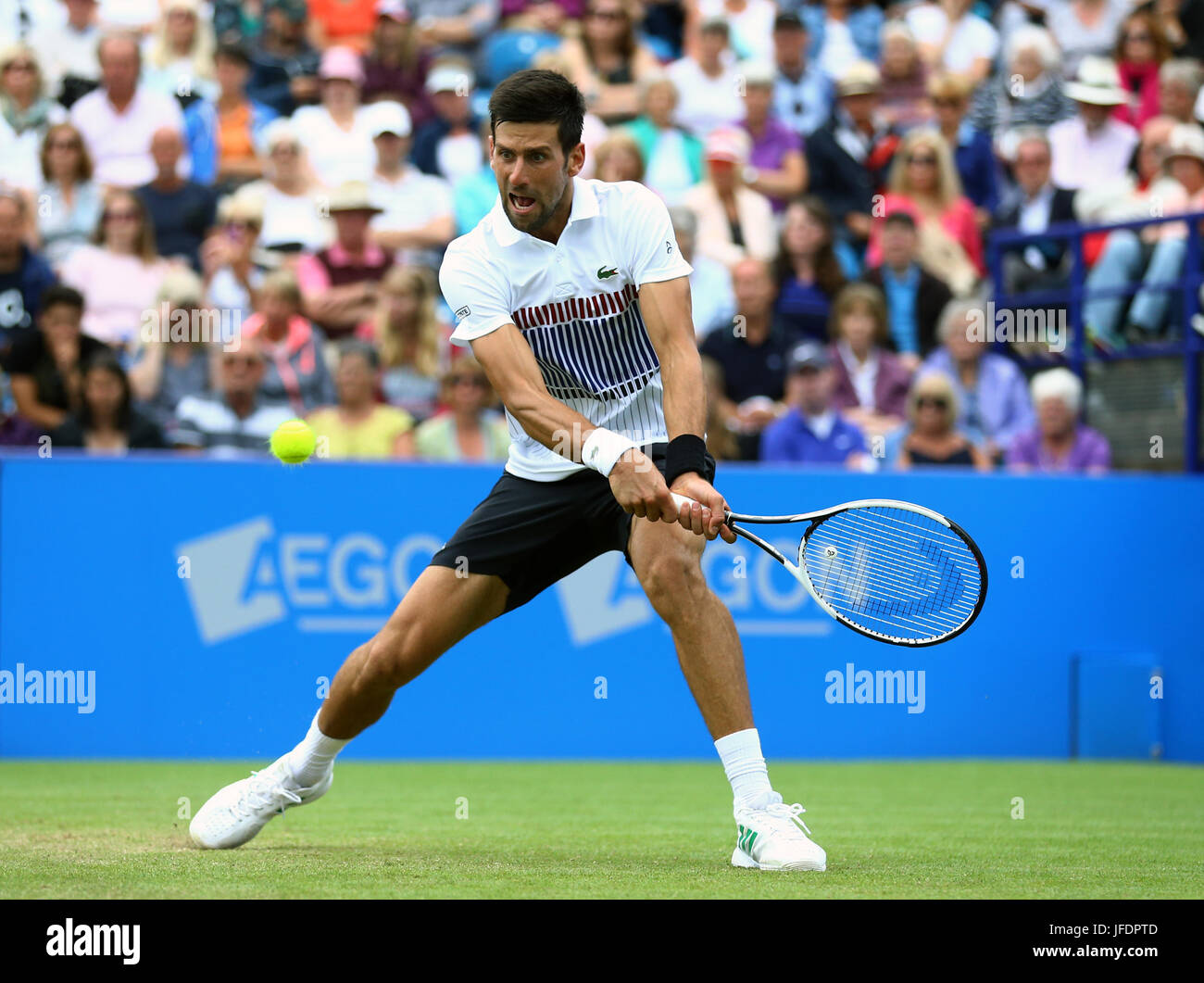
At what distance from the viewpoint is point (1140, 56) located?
546 inches

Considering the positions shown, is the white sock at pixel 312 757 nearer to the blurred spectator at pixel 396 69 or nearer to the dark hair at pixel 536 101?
the dark hair at pixel 536 101

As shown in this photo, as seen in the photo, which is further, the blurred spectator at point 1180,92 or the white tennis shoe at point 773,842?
the blurred spectator at point 1180,92

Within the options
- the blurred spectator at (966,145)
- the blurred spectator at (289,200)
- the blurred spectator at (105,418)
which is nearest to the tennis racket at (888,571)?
the blurred spectator at (105,418)

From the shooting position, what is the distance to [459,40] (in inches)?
532

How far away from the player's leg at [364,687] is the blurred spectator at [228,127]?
721 cm

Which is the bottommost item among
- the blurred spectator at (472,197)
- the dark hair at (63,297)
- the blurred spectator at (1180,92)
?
the dark hair at (63,297)

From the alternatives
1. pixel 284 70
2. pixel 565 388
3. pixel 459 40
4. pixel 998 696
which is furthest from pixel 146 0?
pixel 565 388

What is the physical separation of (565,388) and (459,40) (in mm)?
8700

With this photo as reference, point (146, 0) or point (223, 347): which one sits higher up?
point (146, 0)

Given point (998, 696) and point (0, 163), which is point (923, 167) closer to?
point (998, 696)

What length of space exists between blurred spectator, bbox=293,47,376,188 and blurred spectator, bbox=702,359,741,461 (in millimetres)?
3182

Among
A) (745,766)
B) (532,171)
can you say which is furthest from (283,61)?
(745,766)

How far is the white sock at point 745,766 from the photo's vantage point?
5.00 metres

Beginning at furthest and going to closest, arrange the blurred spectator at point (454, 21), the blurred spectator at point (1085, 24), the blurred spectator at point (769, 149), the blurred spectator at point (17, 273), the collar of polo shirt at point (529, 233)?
the blurred spectator at point (1085, 24)
the blurred spectator at point (454, 21)
the blurred spectator at point (769, 149)
the blurred spectator at point (17, 273)
the collar of polo shirt at point (529, 233)
